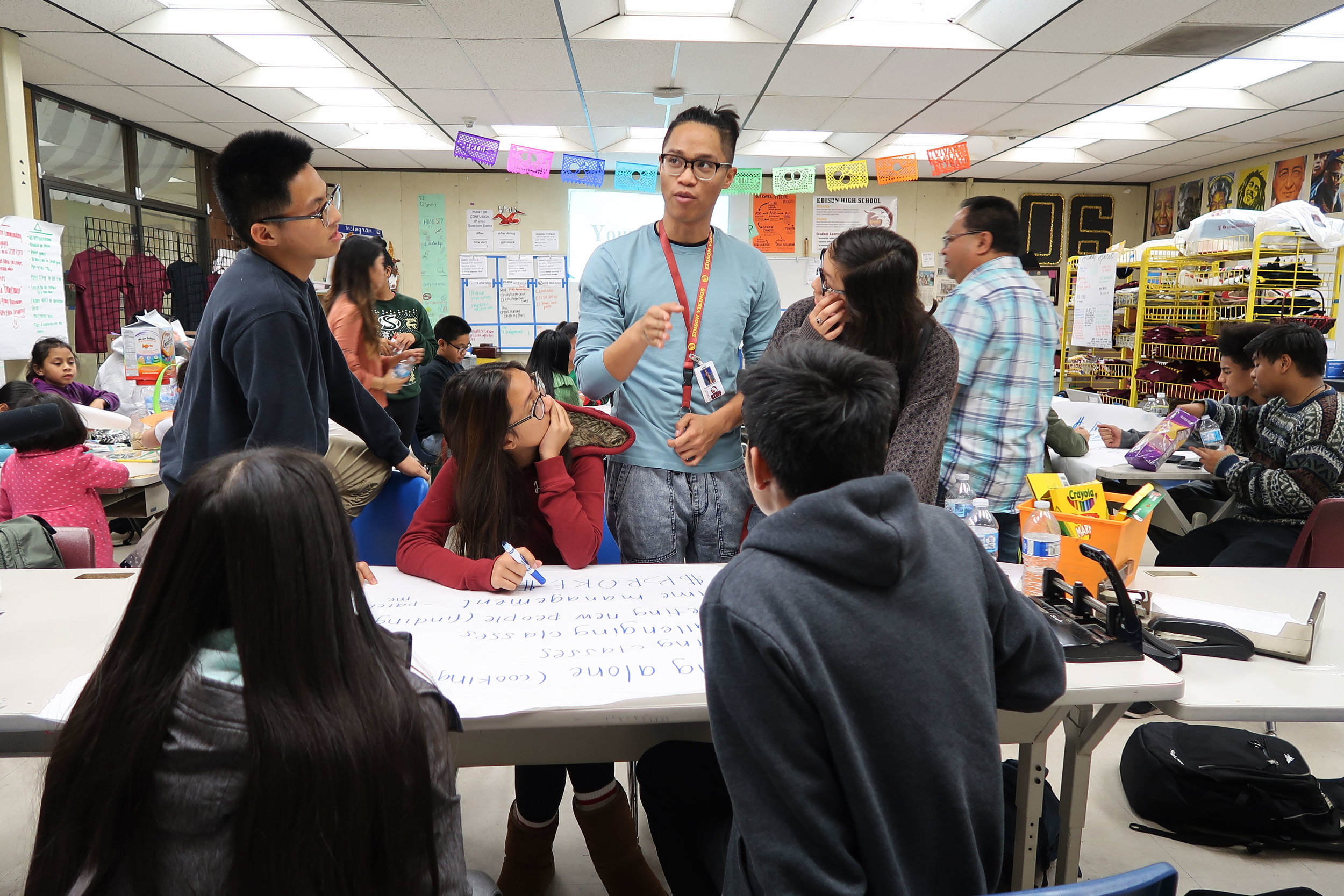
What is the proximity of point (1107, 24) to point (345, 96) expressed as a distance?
452 centimetres

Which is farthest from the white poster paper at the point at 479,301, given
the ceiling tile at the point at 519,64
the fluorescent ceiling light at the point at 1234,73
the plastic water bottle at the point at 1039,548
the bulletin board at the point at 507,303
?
the plastic water bottle at the point at 1039,548

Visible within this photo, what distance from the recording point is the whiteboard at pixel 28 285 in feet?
13.5

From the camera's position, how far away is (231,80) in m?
4.91

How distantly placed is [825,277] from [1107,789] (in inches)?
65.3

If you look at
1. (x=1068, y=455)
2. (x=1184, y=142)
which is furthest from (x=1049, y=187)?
(x=1068, y=455)

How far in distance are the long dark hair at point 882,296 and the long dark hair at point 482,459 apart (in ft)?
2.46

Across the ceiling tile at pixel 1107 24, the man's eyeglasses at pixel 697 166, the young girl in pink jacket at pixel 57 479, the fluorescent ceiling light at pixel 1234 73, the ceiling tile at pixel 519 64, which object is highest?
the fluorescent ceiling light at pixel 1234 73

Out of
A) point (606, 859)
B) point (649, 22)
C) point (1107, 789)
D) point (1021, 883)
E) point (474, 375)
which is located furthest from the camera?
point (649, 22)

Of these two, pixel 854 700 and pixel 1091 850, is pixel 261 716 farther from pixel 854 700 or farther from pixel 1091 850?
pixel 1091 850

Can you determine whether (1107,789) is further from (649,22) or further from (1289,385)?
(649,22)

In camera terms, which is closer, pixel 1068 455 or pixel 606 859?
pixel 606 859

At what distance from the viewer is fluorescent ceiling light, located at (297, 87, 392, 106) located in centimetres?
517

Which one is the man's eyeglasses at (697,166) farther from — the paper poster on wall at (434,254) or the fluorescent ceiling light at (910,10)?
the paper poster on wall at (434,254)

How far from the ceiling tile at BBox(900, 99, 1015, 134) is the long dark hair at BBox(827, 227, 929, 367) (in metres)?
4.13
